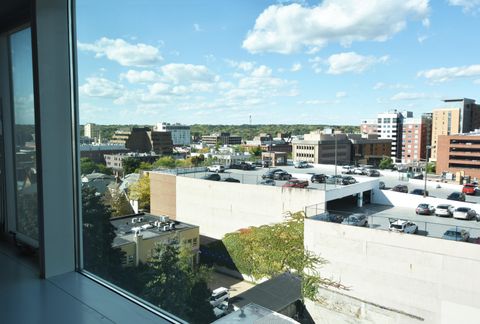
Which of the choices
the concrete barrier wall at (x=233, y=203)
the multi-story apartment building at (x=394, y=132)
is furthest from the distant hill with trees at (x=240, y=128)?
the concrete barrier wall at (x=233, y=203)

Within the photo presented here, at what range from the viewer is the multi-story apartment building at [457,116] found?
141 centimetres

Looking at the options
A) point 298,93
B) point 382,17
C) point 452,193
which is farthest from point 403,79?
point 452,193

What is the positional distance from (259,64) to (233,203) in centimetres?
357

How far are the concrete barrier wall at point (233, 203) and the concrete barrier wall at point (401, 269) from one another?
1.17m

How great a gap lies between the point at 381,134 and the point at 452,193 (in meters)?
0.93

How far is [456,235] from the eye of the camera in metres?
3.46

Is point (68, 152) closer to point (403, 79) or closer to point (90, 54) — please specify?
point (90, 54)

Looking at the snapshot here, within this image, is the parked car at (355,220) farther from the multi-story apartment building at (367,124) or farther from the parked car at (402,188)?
the multi-story apartment building at (367,124)

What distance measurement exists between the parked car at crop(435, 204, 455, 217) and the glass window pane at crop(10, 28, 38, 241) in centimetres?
467

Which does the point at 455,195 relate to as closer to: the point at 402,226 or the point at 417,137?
the point at 402,226

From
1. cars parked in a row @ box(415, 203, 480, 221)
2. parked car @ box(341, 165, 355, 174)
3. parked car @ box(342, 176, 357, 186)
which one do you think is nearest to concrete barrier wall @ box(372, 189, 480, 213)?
cars parked in a row @ box(415, 203, 480, 221)

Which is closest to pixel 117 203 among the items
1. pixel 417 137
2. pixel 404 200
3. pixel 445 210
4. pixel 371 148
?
pixel 417 137

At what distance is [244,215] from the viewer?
557 cm

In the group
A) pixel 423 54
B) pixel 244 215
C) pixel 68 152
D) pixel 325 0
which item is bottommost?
pixel 244 215
